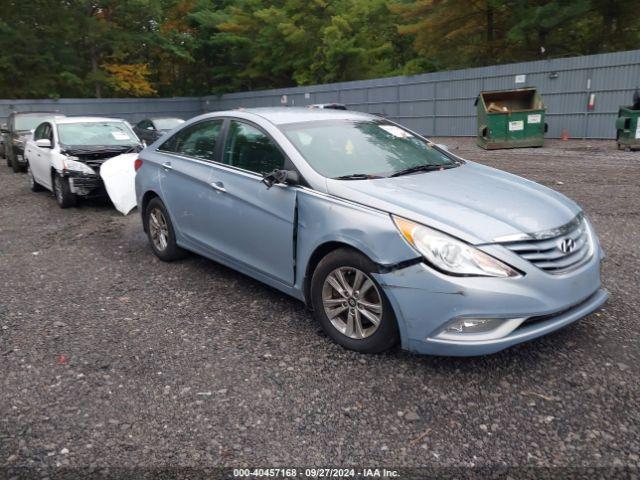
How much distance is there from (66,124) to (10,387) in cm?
736

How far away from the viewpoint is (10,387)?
333 cm

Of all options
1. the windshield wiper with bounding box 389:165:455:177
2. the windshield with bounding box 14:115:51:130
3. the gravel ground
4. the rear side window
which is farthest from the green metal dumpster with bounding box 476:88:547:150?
the windshield with bounding box 14:115:51:130

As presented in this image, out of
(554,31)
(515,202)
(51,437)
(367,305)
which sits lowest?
(51,437)

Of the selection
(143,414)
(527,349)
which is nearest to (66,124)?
(143,414)

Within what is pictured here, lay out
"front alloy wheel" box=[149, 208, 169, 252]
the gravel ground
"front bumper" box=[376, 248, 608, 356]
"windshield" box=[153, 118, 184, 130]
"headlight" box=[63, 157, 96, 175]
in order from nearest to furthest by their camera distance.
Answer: the gravel ground → "front bumper" box=[376, 248, 608, 356] → "front alloy wheel" box=[149, 208, 169, 252] → "headlight" box=[63, 157, 96, 175] → "windshield" box=[153, 118, 184, 130]

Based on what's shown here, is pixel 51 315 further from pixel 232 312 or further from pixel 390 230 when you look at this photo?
pixel 390 230

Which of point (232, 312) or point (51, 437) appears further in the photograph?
point (232, 312)

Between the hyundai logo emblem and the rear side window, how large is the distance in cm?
294

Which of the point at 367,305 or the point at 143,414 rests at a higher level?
the point at 367,305

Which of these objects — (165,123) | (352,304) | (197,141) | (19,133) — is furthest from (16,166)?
(352,304)

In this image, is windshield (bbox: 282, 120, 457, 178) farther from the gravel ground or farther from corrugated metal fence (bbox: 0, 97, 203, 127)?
corrugated metal fence (bbox: 0, 97, 203, 127)

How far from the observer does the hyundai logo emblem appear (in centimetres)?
328

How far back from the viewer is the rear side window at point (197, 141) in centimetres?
496

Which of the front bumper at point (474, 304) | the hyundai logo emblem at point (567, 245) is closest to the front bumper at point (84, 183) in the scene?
the front bumper at point (474, 304)
